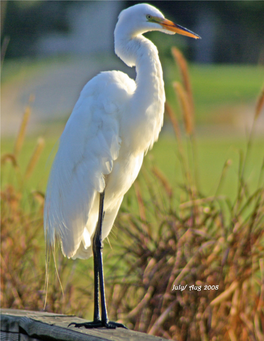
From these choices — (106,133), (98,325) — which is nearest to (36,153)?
(106,133)

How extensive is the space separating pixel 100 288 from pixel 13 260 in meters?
0.66

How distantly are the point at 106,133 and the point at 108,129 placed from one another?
0.01 metres

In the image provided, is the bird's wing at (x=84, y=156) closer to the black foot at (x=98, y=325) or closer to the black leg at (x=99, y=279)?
the black leg at (x=99, y=279)

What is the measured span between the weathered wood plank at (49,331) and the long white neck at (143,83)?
602 millimetres

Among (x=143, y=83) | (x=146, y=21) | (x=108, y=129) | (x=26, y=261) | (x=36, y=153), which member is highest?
(x=146, y=21)

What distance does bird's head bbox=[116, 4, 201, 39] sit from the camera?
4.39 ft

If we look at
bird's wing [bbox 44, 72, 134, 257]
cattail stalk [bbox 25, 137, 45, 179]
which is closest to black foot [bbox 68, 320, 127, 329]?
bird's wing [bbox 44, 72, 134, 257]

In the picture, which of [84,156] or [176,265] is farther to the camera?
[176,265]

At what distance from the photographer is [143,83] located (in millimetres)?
1331

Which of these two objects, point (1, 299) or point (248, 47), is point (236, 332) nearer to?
point (1, 299)

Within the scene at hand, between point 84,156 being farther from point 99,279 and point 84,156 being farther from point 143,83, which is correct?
point 99,279

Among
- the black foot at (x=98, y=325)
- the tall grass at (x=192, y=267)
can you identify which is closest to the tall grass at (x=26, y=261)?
the tall grass at (x=192, y=267)

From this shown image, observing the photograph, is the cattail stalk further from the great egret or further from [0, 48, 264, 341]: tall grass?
the great egret

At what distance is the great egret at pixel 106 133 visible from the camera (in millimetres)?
1341
